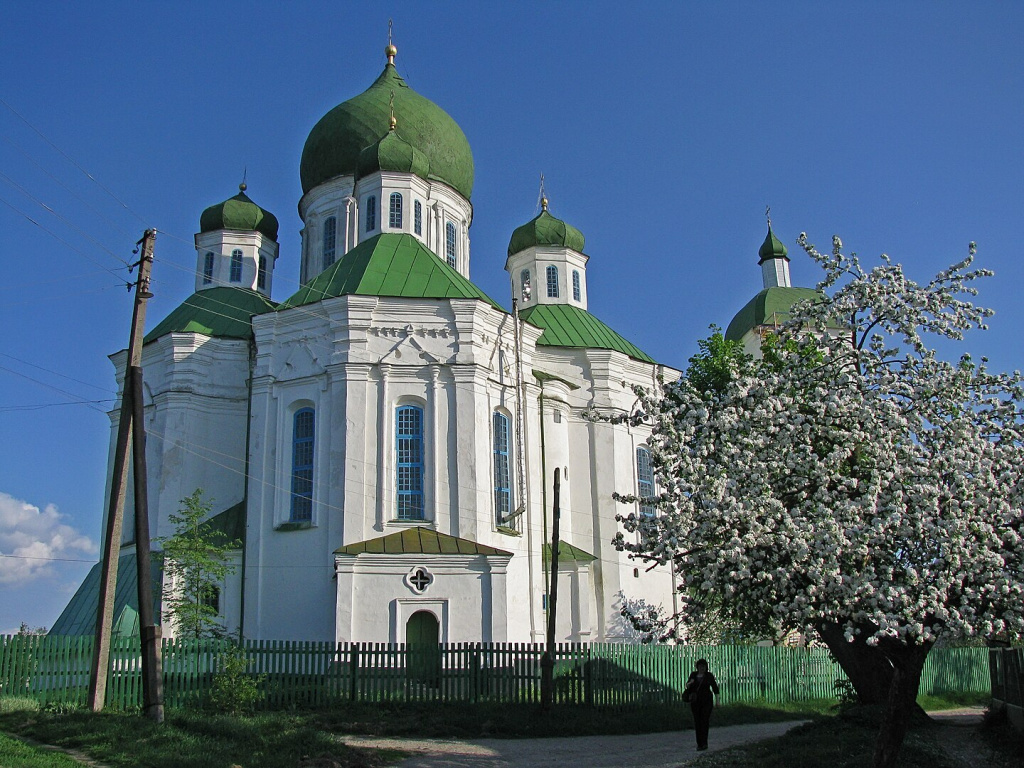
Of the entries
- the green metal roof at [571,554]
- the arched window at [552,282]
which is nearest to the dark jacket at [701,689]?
the green metal roof at [571,554]

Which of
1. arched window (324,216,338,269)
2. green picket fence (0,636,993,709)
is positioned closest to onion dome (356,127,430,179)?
arched window (324,216,338,269)

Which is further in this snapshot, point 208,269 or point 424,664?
point 208,269

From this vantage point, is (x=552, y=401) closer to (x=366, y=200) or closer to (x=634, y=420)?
(x=366, y=200)

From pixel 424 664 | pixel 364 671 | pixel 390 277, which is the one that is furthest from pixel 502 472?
pixel 364 671

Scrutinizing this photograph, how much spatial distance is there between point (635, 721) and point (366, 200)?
58.4 feet

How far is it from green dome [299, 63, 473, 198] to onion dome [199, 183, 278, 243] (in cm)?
194

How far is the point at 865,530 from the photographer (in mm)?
11219

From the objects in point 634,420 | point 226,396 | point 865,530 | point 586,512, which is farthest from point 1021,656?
point 226,396

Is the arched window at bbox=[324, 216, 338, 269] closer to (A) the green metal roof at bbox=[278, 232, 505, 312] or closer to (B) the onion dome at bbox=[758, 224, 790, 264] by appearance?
(A) the green metal roof at bbox=[278, 232, 505, 312]

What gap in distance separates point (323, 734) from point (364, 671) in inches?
190

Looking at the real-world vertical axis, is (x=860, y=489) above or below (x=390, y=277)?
below

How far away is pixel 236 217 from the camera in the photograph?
32.0 metres

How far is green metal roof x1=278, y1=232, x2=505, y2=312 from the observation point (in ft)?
80.2

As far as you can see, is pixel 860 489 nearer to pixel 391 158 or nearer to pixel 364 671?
pixel 364 671
